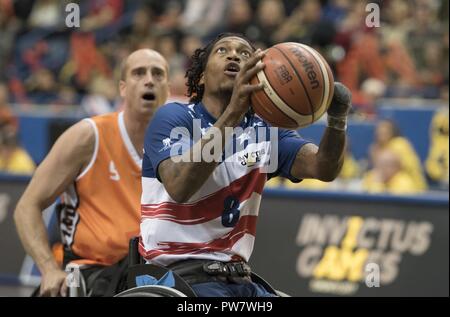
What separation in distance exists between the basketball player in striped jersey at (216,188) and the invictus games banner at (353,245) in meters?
3.76

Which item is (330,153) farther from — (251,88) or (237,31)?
(237,31)

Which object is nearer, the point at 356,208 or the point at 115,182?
the point at 115,182

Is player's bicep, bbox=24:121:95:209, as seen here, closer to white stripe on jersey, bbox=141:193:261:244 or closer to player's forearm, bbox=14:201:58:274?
player's forearm, bbox=14:201:58:274

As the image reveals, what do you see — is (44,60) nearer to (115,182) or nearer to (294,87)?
(115,182)

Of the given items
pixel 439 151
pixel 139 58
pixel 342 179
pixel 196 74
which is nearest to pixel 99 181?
pixel 139 58

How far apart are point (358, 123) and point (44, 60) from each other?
27.5 feet

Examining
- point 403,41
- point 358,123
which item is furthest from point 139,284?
point 403,41

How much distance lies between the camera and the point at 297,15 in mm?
16031

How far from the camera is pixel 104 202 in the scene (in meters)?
6.66

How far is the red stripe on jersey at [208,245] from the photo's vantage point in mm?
5164

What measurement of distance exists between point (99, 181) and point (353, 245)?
11.5 feet

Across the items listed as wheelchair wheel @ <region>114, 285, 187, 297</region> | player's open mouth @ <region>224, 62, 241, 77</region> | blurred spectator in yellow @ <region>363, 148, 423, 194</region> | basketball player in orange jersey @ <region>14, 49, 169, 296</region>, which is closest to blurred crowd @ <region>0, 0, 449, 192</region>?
blurred spectator in yellow @ <region>363, 148, 423, 194</region>

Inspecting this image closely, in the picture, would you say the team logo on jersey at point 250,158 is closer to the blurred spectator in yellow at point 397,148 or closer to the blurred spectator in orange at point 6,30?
the blurred spectator in yellow at point 397,148

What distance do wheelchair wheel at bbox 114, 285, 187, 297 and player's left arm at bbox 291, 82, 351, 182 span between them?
1.00m
